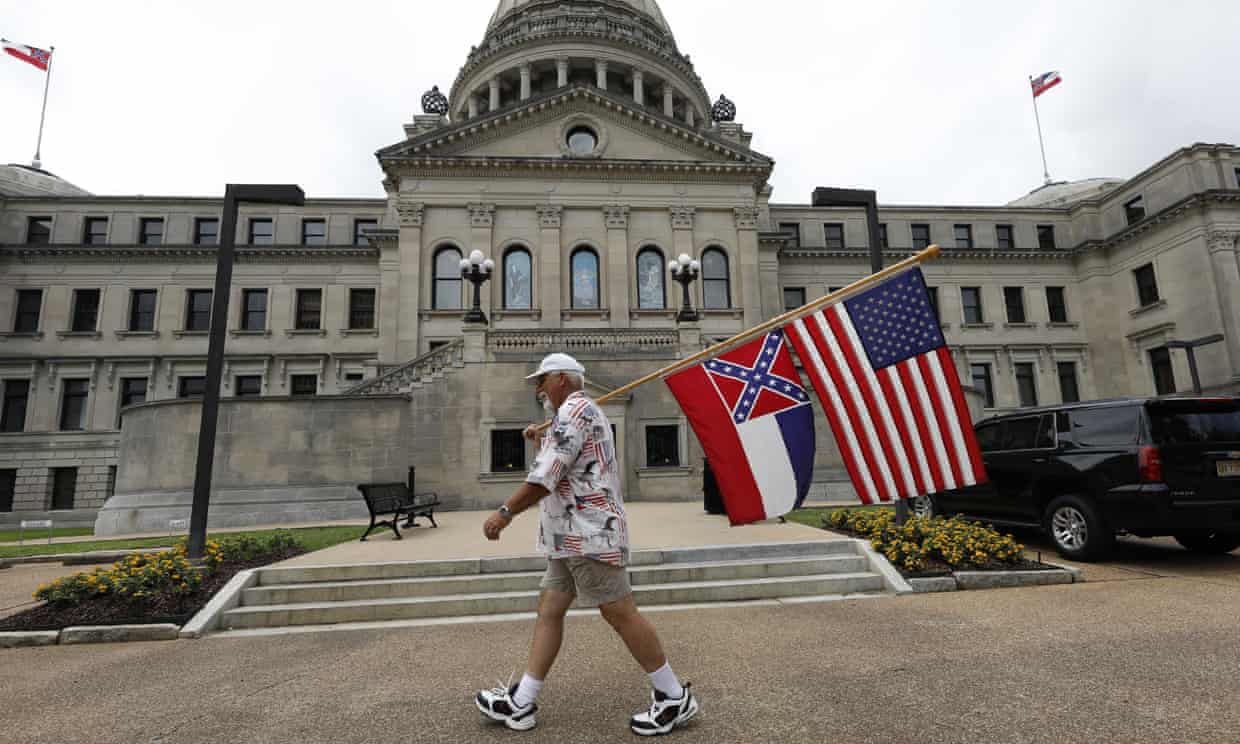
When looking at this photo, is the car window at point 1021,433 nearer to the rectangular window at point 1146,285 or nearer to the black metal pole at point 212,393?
the black metal pole at point 212,393

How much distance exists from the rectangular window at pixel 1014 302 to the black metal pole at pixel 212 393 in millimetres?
43745

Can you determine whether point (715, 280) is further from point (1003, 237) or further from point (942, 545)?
point (1003, 237)

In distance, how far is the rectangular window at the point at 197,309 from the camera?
113 feet

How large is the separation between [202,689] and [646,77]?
50.6 m

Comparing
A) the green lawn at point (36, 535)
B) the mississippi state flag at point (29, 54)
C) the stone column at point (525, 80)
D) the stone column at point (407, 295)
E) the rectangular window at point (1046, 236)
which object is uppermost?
the stone column at point (525, 80)

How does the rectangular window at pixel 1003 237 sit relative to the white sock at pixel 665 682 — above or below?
above

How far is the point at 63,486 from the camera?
Answer: 3162 centimetres

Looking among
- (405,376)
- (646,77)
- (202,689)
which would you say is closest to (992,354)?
(646,77)

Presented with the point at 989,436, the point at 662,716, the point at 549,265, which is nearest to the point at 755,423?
the point at 662,716

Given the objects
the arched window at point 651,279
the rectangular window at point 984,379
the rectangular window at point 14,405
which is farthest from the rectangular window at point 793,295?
the rectangular window at point 14,405

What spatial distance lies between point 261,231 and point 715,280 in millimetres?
28582

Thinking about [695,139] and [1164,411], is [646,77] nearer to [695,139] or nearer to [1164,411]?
[695,139]

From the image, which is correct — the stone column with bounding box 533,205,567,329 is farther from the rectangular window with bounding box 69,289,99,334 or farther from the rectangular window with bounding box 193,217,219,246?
the rectangular window with bounding box 69,289,99,334

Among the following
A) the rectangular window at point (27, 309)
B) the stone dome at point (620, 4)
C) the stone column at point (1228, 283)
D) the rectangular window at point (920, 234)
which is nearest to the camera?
the stone column at point (1228, 283)
